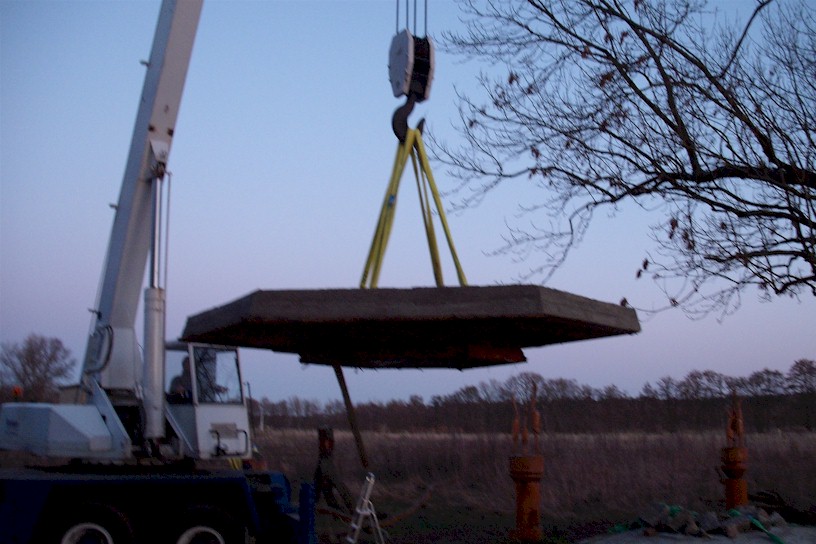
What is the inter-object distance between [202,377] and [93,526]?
236 cm

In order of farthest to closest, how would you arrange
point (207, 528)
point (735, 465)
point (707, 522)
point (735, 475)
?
point (735, 475), point (735, 465), point (707, 522), point (207, 528)

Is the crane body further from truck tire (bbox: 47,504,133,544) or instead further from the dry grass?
the dry grass

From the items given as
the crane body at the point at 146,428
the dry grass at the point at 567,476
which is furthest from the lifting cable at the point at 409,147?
the dry grass at the point at 567,476

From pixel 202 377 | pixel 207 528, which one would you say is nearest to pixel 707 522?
pixel 207 528

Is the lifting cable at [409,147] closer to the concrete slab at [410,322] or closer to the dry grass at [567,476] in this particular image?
the concrete slab at [410,322]

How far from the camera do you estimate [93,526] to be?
418 inches

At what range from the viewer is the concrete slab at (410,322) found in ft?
19.5

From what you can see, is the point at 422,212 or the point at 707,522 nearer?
the point at 422,212

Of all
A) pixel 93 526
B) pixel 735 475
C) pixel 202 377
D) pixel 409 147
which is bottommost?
pixel 93 526

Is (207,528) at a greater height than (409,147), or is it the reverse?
(409,147)

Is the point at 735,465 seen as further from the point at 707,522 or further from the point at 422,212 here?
the point at 422,212

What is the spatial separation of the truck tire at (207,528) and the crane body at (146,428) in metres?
0.01

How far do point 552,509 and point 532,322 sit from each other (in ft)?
44.1

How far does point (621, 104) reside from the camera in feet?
35.4
